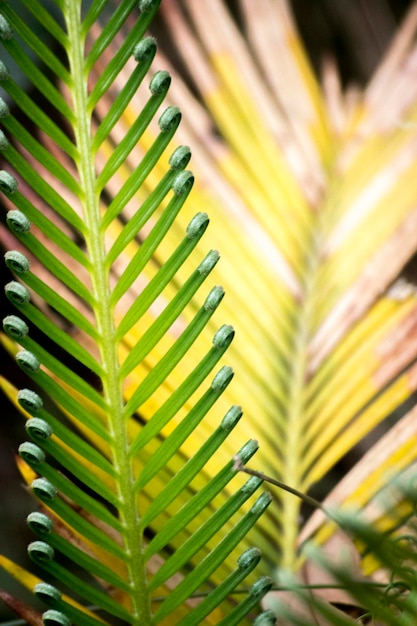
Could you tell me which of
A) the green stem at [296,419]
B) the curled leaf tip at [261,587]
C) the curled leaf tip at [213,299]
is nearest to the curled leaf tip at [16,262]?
the curled leaf tip at [213,299]

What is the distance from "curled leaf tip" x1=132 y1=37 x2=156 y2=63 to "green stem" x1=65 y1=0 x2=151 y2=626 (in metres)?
0.05

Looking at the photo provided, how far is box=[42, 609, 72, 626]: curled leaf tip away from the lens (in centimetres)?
43

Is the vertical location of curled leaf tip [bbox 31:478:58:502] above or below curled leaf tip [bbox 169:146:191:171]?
below

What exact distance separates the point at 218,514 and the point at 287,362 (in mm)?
390

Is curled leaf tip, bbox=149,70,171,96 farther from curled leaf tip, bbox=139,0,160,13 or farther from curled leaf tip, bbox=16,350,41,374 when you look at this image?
curled leaf tip, bbox=16,350,41,374

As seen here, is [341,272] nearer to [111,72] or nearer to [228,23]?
[228,23]

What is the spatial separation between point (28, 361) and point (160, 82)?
0.57 feet

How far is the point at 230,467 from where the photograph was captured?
45 cm

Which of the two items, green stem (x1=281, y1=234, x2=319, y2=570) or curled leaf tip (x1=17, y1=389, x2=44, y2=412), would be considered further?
green stem (x1=281, y1=234, x2=319, y2=570)

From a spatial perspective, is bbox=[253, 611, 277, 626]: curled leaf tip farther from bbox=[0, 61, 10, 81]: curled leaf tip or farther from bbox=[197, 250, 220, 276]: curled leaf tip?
bbox=[0, 61, 10, 81]: curled leaf tip

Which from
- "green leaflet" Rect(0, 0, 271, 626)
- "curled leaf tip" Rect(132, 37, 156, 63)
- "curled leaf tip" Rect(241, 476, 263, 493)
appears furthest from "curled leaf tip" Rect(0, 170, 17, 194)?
"curled leaf tip" Rect(241, 476, 263, 493)

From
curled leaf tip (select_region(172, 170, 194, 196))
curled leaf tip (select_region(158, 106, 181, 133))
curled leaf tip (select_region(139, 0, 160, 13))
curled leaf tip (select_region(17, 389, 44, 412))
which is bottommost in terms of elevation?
curled leaf tip (select_region(17, 389, 44, 412))

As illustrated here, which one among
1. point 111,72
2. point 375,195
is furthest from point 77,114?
point 375,195

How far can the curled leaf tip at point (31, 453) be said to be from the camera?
43 cm
